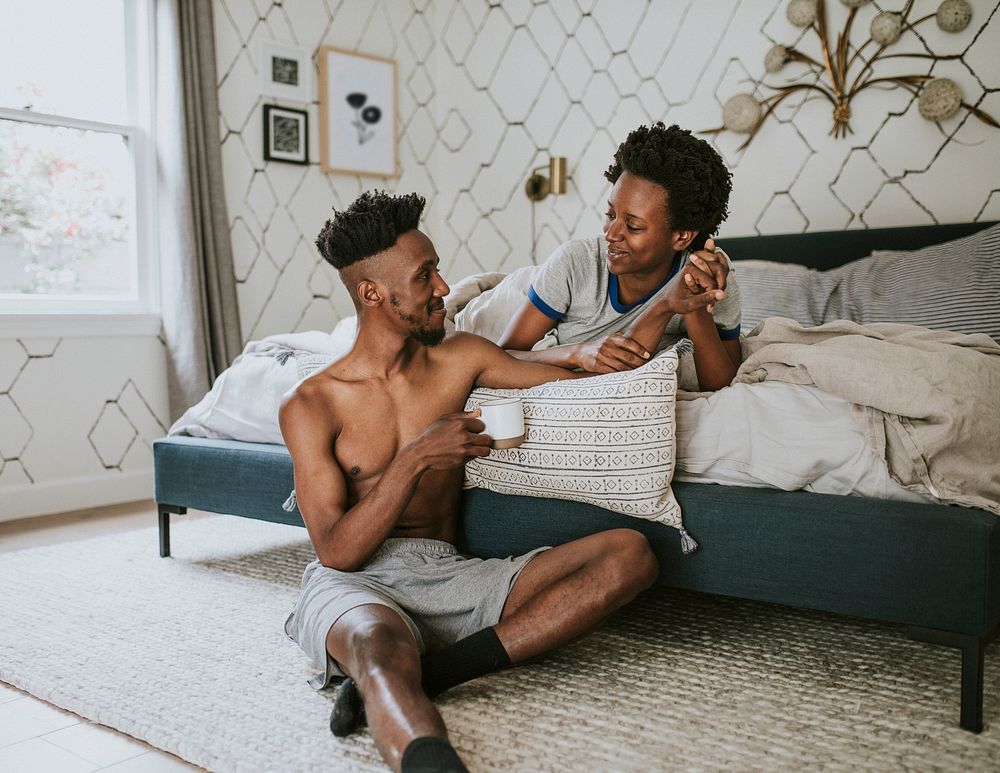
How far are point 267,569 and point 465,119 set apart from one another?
308 cm

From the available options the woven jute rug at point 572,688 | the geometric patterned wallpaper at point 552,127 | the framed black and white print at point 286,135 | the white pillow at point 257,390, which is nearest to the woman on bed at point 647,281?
the woven jute rug at point 572,688

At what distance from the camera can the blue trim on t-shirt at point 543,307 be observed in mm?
2326

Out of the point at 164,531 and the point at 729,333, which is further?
the point at 164,531

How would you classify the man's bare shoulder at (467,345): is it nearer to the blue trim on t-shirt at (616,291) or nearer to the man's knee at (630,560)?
the blue trim on t-shirt at (616,291)

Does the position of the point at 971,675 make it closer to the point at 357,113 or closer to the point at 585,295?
the point at 585,295

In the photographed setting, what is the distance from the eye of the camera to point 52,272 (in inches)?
149

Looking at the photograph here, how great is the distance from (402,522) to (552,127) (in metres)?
3.14

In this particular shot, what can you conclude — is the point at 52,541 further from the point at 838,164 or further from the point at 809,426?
the point at 838,164

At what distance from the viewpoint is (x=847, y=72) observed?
3623mm

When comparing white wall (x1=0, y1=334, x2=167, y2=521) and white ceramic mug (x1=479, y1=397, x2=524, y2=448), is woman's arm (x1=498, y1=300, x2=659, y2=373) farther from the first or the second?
white wall (x1=0, y1=334, x2=167, y2=521)

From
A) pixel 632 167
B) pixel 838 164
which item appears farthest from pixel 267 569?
pixel 838 164

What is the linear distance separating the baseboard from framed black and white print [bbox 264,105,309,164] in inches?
64.4

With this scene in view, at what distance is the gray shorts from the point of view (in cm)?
174

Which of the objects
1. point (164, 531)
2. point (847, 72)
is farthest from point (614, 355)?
point (847, 72)
